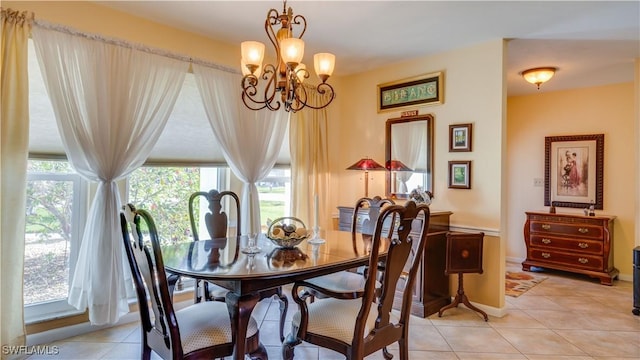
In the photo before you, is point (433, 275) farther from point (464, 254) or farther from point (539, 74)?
point (539, 74)

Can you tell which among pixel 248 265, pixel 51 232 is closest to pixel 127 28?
pixel 51 232

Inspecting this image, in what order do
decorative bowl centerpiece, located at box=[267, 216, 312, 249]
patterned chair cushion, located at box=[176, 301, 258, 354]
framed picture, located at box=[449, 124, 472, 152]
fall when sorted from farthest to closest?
framed picture, located at box=[449, 124, 472, 152] < decorative bowl centerpiece, located at box=[267, 216, 312, 249] < patterned chair cushion, located at box=[176, 301, 258, 354]

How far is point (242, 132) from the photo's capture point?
3.51 metres

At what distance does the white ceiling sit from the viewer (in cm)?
269

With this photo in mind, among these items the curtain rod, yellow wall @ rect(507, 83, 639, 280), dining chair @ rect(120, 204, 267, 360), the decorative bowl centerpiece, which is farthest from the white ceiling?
dining chair @ rect(120, 204, 267, 360)

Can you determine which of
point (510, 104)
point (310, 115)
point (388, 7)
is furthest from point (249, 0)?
point (510, 104)

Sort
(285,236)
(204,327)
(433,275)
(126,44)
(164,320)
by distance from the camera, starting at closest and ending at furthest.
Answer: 1. (164,320)
2. (204,327)
3. (285,236)
4. (126,44)
5. (433,275)

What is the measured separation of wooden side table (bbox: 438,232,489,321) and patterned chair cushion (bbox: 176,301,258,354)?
200cm

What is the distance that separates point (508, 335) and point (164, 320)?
2.61 meters

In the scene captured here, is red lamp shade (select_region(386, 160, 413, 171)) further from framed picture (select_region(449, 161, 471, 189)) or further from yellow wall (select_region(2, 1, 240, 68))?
yellow wall (select_region(2, 1, 240, 68))

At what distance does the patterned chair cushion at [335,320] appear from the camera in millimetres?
1837

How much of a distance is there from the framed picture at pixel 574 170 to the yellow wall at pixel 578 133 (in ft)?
0.25

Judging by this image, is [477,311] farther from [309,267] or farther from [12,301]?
[12,301]

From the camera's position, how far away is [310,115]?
4.16 meters
